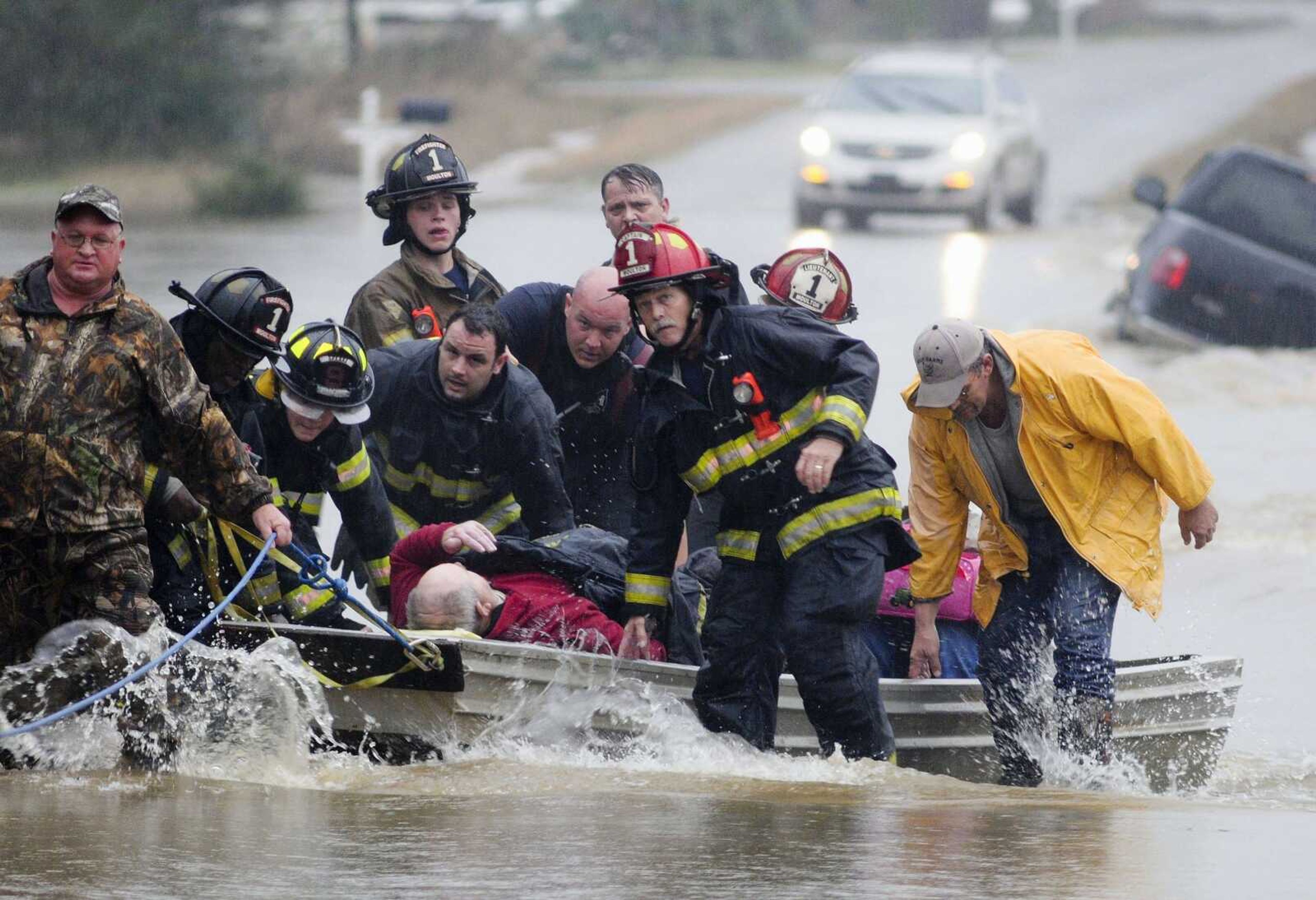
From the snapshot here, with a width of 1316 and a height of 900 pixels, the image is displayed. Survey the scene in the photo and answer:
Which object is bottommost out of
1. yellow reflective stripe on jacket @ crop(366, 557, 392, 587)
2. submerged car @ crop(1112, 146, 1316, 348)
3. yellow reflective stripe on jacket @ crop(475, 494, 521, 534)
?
yellow reflective stripe on jacket @ crop(366, 557, 392, 587)

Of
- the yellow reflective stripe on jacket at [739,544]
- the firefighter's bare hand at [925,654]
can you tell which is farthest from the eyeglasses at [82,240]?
the firefighter's bare hand at [925,654]

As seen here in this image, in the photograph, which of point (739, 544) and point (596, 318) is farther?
point (596, 318)

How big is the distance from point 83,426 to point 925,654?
2.89 metres

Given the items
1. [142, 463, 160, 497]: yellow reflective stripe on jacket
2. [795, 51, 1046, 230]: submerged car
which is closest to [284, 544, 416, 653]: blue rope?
[142, 463, 160, 497]: yellow reflective stripe on jacket

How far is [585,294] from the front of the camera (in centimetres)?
778

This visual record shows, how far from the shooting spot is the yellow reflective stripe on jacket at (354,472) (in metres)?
6.72

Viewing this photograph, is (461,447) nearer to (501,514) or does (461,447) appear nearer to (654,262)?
(501,514)

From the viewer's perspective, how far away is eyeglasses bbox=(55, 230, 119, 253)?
5.68 m

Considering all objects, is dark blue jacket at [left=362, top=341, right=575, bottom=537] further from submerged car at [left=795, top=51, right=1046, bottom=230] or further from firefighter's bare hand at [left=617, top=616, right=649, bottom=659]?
submerged car at [left=795, top=51, right=1046, bottom=230]

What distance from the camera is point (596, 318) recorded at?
25.6 feet

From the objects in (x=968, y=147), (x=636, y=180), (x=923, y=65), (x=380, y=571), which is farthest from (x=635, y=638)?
(x=923, y=65)

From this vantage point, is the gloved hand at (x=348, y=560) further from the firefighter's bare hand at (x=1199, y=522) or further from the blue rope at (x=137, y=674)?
the firefighter's bare hand at (x=1199, y=522)

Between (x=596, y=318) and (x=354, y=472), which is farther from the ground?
(x=596, y=318)

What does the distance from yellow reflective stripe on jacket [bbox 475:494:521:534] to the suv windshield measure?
17687 millimetres
